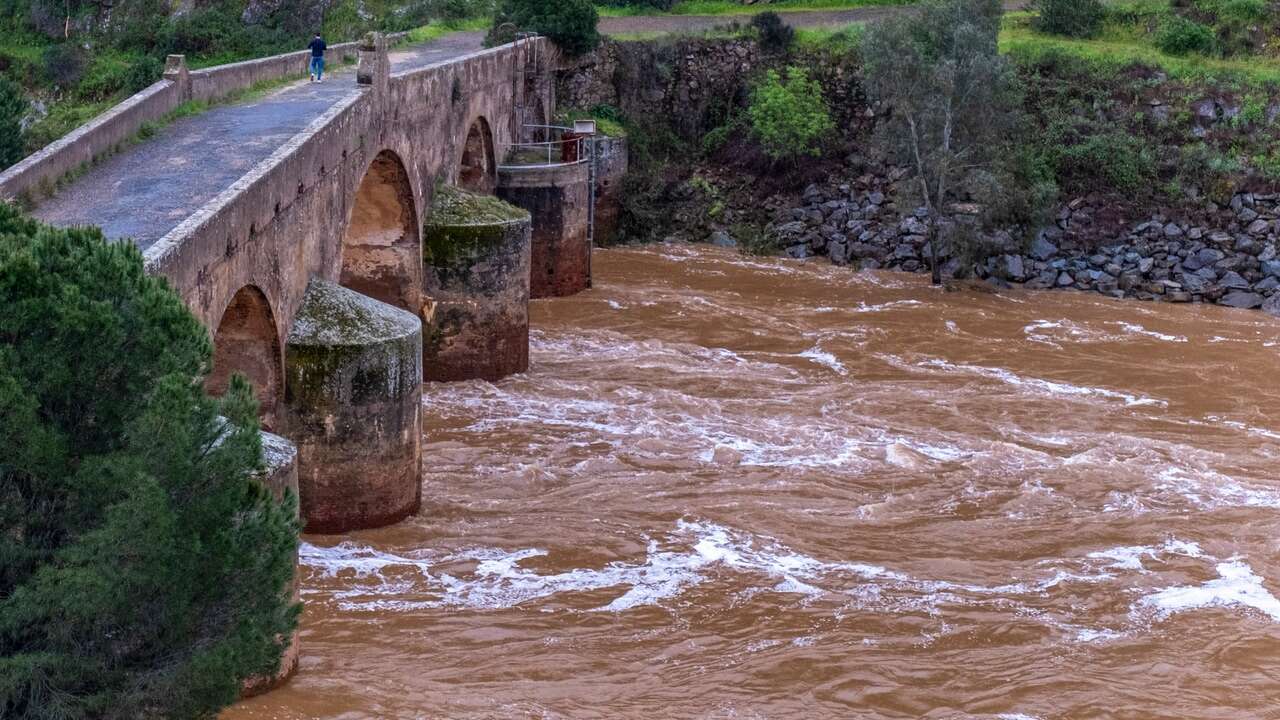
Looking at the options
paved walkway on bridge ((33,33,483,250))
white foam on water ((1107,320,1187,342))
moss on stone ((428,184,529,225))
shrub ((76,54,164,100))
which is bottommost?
white foam on water ((1107,320,1187,342))

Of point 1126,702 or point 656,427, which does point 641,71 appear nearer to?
point 656,427

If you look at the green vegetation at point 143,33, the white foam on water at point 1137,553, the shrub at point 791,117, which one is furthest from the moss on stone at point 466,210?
the green vegetation at point 143,33

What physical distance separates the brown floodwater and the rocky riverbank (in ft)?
10.7

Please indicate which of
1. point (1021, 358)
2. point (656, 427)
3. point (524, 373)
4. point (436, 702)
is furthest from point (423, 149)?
point (436, 702)

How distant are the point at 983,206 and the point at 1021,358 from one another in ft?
18.9

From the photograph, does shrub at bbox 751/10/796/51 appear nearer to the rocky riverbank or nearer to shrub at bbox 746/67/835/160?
shrub at bbox 746/67/835/160

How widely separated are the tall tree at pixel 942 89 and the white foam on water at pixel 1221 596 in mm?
16784

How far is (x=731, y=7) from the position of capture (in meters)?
50.2

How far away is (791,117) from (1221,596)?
24.6 metres

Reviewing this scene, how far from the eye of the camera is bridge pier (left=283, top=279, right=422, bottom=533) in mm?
18688

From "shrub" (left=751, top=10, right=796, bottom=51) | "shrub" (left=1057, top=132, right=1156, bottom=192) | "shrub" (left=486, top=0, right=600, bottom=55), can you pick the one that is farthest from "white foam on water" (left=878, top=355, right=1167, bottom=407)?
"shrub" (left=751, top=10, right=796, bottom=51)

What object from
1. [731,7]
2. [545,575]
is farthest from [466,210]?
[731,7]

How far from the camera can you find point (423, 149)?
26375mm

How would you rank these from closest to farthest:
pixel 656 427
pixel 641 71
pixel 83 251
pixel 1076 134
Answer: pixel 83 251 → pixel 656 427 → pixel 1076 134 → pixel 641 71
